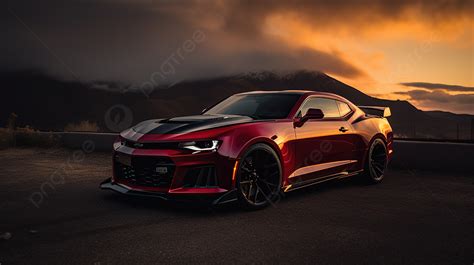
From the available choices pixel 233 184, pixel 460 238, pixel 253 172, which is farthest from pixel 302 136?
pixel 460 238

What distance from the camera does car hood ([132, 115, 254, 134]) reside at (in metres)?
5.49

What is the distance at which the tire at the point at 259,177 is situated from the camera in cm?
551

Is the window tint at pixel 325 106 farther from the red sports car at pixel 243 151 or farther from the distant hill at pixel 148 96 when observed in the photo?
the distant hill at pixel 148 96

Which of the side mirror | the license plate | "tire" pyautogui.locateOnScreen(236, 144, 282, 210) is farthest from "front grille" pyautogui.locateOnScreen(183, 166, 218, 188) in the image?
the side mirror

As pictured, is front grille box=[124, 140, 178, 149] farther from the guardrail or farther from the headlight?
the guardrail

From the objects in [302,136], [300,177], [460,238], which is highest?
[302,136]

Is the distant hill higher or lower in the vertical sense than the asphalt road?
higher

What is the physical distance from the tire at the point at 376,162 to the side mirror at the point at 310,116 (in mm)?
1746

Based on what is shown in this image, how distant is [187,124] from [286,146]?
1.25 meters

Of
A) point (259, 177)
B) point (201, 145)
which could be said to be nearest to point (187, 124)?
point (201, 145)

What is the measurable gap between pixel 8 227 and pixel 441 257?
395 cm

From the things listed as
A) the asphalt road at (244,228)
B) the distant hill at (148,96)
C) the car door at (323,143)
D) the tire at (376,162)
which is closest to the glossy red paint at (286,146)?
the car door at (323,143)

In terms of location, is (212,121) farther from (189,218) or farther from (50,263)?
(50,263)

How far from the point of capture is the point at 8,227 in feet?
15.6
